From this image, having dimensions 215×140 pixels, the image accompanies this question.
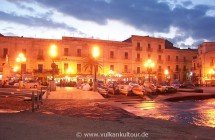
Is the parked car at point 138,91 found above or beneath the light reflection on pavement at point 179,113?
above

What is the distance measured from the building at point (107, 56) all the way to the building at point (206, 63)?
13.5 feet

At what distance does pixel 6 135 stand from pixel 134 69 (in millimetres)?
64099

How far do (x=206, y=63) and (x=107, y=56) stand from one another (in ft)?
79.5

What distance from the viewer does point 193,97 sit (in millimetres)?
35031

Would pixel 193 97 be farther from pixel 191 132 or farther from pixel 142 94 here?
pixel 191 132

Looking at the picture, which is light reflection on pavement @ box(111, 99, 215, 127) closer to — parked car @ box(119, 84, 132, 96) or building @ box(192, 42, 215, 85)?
parked car @ box(119, 84, 132, 96)

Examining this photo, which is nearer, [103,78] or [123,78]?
[103,78]

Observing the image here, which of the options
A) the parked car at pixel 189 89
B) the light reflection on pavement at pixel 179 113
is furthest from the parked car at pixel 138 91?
the parked car at pixel 189 89

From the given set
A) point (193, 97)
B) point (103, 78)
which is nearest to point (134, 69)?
point (103, 78)

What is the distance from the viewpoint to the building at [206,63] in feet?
249

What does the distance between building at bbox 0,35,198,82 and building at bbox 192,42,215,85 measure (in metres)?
4.12

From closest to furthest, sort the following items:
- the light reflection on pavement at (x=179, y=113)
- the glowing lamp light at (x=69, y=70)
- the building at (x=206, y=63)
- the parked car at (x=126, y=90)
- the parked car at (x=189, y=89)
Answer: the light reflection on pavement at (x=179, y=113)
the parked car at (x=126, y=90)
the parked car at (x=189, y=89)
the glowing lamp light at (x=69, y=70)
the building at (x=206, y=63)

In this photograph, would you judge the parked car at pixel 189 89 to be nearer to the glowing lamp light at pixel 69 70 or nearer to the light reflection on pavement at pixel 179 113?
the glowing lamp light at pixel 69 70

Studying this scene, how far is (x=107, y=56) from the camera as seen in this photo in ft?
226
